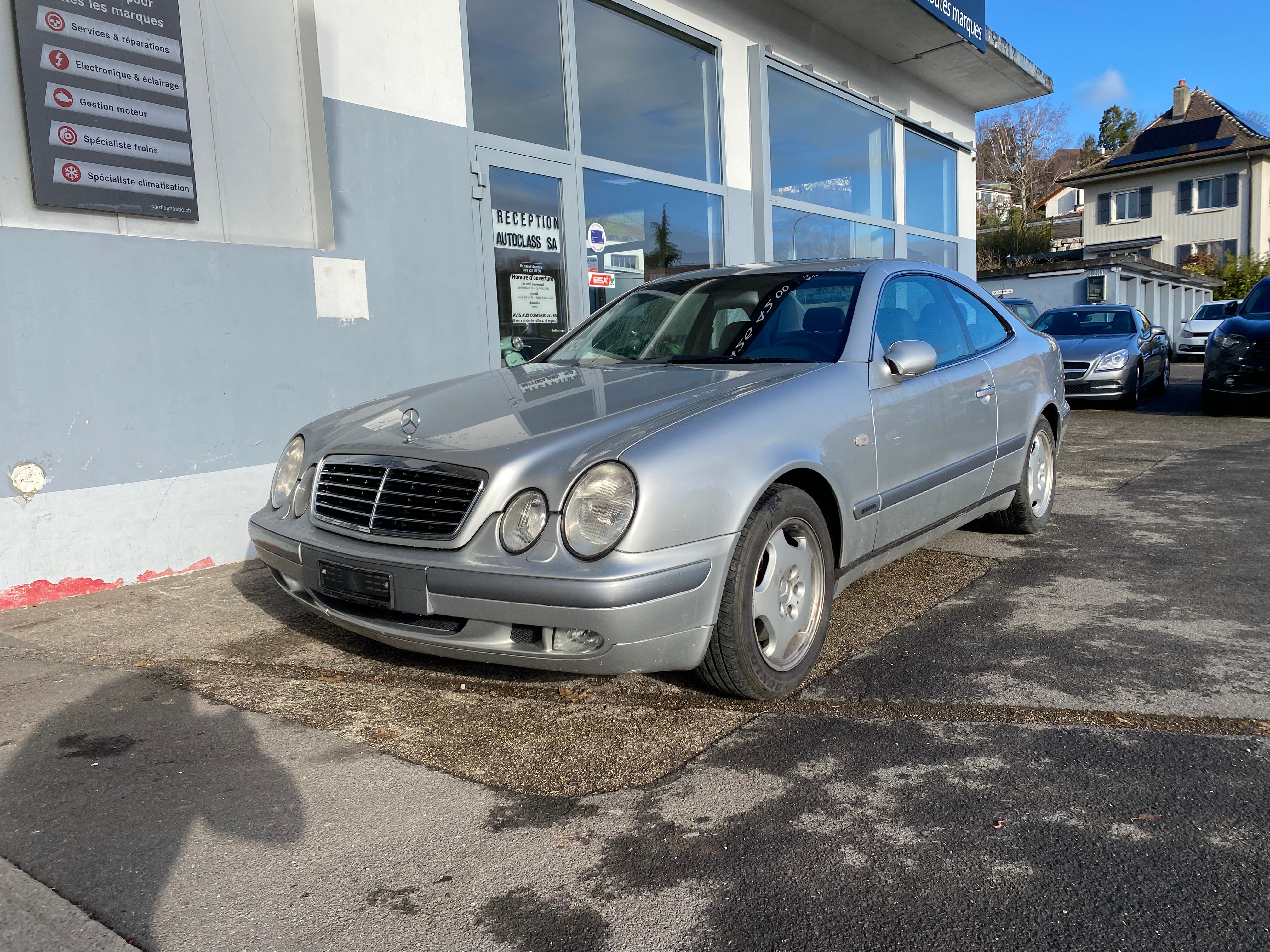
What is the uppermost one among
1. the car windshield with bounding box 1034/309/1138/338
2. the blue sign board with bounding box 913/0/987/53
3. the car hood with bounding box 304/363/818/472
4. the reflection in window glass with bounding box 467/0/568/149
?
the blue sign board with bounding box 913/0/987/53

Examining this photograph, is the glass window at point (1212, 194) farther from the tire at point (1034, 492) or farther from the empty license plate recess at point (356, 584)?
the empty license plate recess at point (356, 584)

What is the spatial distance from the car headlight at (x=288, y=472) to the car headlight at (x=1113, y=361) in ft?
37.4

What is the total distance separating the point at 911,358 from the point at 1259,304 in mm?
9989

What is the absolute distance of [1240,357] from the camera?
10.7m

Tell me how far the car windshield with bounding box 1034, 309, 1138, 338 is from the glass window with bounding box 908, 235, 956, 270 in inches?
64.5

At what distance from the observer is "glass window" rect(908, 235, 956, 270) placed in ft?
45.5

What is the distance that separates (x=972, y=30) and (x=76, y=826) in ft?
41.3

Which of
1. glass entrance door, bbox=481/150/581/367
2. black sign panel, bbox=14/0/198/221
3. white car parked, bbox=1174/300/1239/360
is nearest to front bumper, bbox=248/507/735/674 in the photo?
black sign panel, bbox=14/0/198/221

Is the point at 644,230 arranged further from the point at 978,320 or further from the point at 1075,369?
the point at 1075,369

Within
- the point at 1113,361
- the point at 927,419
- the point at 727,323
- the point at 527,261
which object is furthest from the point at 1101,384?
the point at 727,323

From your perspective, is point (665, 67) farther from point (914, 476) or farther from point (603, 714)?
point (603, 714)

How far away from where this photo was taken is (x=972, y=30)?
38.5 feet

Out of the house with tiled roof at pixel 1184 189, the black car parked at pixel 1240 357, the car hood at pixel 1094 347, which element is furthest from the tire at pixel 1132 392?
the house with tiled roof at pixel 1184 189

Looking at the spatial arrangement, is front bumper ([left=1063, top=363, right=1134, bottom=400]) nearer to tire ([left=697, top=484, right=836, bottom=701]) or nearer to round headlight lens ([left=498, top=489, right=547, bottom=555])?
tire ([left=697, top=484, right=836, bottom=701])
